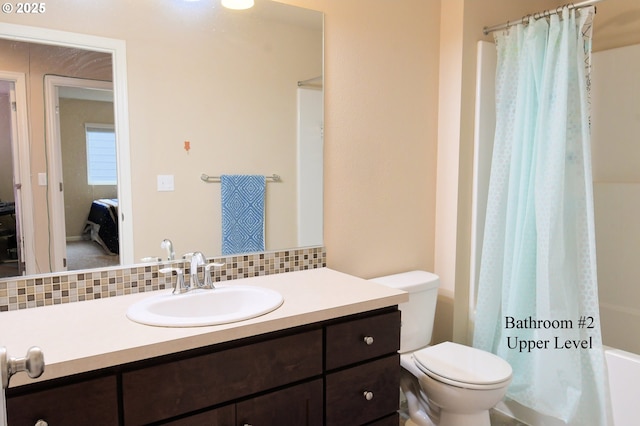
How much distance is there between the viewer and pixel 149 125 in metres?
1.63

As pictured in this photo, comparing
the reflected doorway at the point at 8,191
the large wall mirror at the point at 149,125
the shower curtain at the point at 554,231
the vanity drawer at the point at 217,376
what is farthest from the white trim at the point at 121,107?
the shower curtain at the point at 554,231

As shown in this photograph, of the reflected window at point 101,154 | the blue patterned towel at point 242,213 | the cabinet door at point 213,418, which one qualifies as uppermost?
the reflected window at point 101,154

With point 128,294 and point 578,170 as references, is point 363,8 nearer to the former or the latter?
point 578,170

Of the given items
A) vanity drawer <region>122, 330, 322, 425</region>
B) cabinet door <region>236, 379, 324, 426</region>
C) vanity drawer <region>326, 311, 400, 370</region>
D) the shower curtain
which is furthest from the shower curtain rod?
cabinet door <region>236, 379, 324, 426</region>

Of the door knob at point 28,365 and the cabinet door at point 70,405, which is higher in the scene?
the door knob at point 28,365

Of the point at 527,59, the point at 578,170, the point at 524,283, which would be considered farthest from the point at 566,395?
the point at 527,59

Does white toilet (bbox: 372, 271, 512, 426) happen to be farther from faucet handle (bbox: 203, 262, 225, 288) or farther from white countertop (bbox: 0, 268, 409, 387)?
faucet handle (bbox: 203, 262, 225, 288)

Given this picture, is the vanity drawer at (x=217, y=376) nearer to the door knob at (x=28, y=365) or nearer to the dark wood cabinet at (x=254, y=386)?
the dark wood cabinet at (x=254, y=386)

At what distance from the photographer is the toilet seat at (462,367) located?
180cm

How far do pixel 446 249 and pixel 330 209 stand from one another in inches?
30.1

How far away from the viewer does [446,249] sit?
246cm

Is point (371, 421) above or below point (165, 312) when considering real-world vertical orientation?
below

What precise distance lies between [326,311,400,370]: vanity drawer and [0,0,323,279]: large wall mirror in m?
0.60

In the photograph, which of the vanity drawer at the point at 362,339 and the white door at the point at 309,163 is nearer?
the vanity drawer at the point at 362,339
